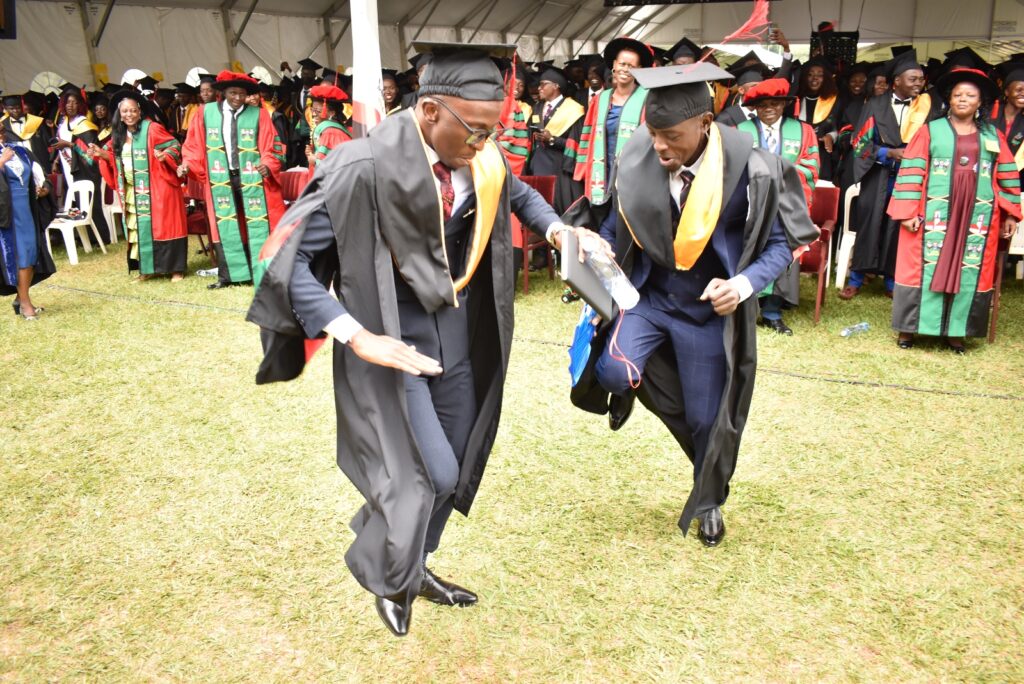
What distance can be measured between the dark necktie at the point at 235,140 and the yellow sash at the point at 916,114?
5943 millimetres

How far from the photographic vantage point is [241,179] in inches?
305

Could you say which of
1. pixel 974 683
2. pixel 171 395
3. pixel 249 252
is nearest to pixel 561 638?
pixel 974 683

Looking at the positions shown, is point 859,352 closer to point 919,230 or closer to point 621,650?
point 919,230

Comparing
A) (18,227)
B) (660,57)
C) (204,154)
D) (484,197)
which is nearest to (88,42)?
(204,154)

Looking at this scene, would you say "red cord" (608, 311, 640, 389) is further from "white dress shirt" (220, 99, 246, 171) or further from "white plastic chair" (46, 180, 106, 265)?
"white plastic chair" (46, 180, 106, 265)

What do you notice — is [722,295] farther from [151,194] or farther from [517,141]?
[151,194]

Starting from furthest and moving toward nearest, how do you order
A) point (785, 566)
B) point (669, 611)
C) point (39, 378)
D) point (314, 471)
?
point (39, 378), point (314, 471), point (785, 566), point (669, 611)

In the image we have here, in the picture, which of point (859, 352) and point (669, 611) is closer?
point (669, 611)

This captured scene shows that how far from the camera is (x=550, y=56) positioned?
955 inches

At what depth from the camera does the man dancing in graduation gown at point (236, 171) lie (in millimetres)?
7578

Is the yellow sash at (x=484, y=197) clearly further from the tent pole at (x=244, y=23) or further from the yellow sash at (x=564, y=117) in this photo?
the tent pole at (x=244, y=23)

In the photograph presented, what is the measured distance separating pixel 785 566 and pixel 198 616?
6.79 ft

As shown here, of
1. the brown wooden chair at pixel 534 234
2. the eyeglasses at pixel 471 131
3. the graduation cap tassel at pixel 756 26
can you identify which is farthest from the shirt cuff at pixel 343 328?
the brown wooden chair at pixel 534 234

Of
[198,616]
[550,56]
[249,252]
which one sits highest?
[550,56]
